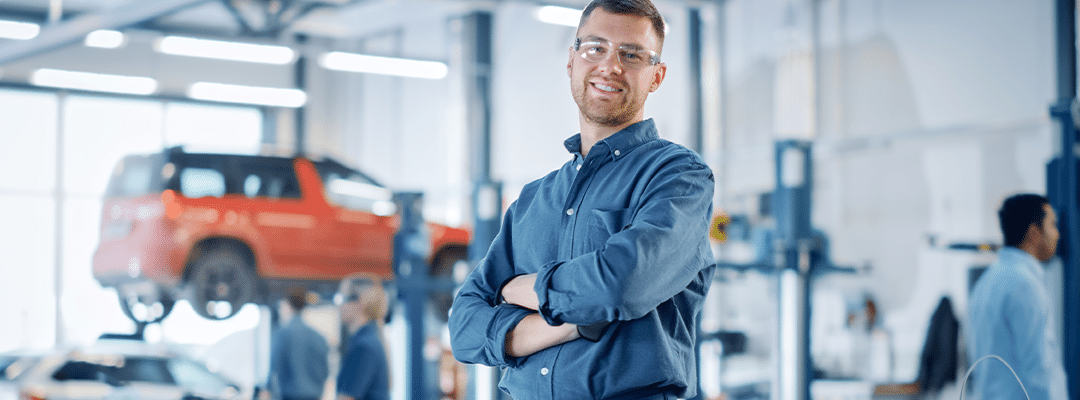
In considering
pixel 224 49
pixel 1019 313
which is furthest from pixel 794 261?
pixel 224 49

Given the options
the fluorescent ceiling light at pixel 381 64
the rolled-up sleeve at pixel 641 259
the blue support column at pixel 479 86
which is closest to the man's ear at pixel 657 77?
the rolled-up sleeve at pixel 641 259

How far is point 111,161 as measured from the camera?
14711mm

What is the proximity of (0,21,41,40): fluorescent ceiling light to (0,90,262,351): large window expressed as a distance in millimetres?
1055

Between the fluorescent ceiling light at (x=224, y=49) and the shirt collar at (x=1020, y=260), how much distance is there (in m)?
5.79

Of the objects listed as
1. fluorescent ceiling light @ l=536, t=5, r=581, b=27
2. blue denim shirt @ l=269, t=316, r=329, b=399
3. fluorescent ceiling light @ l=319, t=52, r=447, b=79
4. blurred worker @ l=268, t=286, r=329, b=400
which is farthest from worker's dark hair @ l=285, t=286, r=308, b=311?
fluorescent ceiling light @ l=536, t=5, r=581, b=27

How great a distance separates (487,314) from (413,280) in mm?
4896

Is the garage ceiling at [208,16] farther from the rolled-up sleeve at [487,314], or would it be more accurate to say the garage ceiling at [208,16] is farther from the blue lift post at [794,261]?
the rolled-up sleeve at [487,314]

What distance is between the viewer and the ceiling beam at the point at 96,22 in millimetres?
6727

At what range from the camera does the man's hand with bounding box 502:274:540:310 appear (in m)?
1.64

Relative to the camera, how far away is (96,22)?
6.82 meters

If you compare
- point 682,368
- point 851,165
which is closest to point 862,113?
point 851,165

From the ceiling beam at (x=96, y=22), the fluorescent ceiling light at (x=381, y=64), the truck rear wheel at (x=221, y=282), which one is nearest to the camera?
the ceiling beam at (x=96, y=22)

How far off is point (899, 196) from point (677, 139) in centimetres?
294

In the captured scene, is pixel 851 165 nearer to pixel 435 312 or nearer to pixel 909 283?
pixel 909 283
